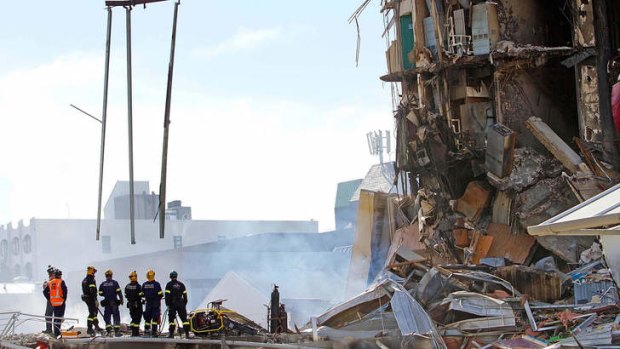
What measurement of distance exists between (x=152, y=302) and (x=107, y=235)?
43.4m

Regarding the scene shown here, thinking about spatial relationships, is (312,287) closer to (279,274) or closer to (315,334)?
(279,274)

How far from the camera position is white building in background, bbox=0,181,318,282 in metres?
66.6

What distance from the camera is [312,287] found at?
45.6 meters

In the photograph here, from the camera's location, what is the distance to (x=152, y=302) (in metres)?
25.0

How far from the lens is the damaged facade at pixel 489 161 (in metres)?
24.1

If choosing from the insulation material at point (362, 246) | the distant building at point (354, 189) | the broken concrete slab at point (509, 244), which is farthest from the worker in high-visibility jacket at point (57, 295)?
the distant building at point (354, 189)

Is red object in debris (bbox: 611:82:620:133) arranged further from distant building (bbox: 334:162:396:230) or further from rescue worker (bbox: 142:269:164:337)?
distant building (bbox: 334:162:396:230)

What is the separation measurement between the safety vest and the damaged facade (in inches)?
239

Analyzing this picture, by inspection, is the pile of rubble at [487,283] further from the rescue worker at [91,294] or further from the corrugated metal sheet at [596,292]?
the rescue worker at [91,294]

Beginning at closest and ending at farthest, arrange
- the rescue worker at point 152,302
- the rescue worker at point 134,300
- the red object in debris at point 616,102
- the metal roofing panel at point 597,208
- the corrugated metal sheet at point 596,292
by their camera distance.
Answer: the metal roofing panel at point 597,208 < the corrugated metal sheet at point 596,292 < the red object in debris at point 616,102 < the rescue worker at point 152,302 < the rescue worker at point 134,300

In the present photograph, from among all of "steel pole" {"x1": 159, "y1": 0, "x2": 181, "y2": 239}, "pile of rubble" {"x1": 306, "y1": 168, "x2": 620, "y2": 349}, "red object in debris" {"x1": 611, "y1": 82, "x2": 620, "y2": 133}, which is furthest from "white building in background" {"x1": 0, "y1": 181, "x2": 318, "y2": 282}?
"red object in debris" {"x1": 611, "y1": 82, "x2": 620, "y2": 133}

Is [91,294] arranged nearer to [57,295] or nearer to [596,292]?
[57,295]

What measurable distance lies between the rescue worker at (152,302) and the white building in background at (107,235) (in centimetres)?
4135

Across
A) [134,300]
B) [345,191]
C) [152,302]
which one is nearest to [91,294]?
[134,300]
